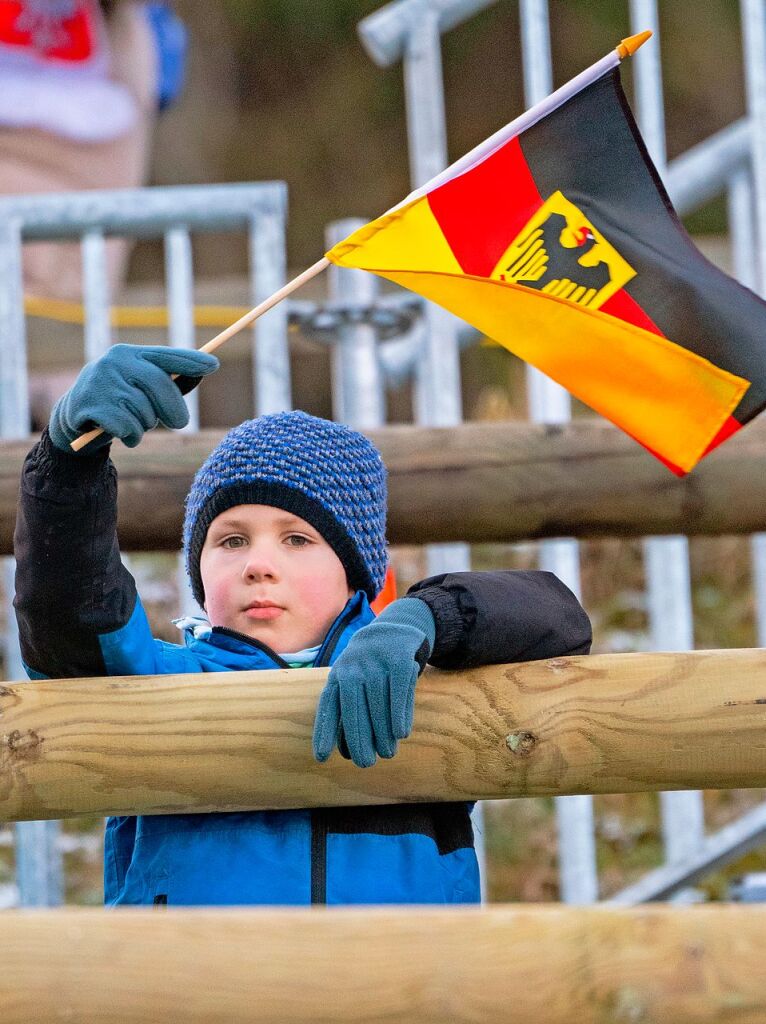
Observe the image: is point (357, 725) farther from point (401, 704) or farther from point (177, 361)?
point (177, 361)

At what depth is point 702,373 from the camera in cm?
194

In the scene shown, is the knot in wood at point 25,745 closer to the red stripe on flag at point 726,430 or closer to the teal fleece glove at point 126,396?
the teal fleece glove at point 126,396

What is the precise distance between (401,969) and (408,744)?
0.34 m

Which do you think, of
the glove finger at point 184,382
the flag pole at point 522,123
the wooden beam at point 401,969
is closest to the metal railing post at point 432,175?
the flag pole at point 522,123

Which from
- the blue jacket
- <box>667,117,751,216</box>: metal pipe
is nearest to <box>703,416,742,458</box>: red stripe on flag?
the blue jacket

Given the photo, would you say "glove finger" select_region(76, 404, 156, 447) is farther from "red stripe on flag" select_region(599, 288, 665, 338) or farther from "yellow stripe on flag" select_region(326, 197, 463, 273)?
"red stripe on flag" select_region(599, 288, 665, 338)

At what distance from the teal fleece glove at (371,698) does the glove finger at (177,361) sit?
336mm

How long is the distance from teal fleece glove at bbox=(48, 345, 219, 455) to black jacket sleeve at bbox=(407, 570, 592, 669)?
0.33 m

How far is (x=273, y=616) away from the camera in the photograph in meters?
1.87

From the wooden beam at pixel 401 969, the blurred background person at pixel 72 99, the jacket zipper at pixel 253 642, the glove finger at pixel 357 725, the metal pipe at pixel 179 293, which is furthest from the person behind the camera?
the blurred background person at pixel 72 99

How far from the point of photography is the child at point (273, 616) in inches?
60.7

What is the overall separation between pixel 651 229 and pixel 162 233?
137 centimetres

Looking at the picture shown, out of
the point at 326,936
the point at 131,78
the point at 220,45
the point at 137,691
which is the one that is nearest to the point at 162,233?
the point at 137,691

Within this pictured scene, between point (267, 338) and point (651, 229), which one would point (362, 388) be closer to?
point (267, 338)
